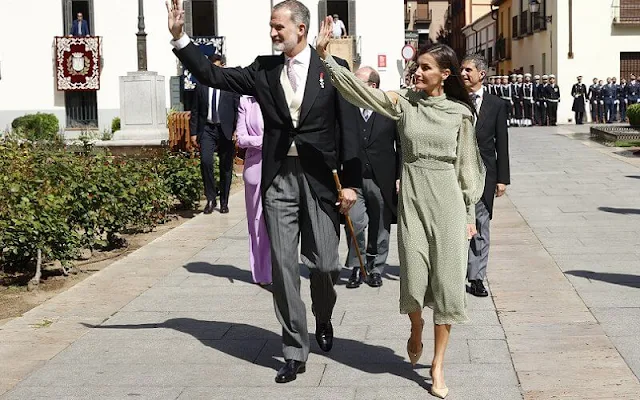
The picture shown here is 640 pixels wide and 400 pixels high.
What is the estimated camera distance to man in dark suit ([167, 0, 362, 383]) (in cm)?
586

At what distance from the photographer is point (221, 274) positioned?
930cm

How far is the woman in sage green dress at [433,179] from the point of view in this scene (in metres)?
5.50

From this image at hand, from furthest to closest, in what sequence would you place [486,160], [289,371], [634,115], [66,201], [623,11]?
[623,11], [634,115], [66,201], [486,160], [289,371]

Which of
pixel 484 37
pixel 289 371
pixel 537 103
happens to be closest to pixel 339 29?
pixel 537 103

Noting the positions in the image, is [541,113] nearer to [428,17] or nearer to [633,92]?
[633,92]

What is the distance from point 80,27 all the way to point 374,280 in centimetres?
2939

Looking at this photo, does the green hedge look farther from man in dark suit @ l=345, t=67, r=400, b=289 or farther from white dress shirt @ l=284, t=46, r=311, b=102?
white dress shirt @ l=284, t=46, r=311, b=102

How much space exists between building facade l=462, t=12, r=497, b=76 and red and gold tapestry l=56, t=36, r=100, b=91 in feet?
86.9

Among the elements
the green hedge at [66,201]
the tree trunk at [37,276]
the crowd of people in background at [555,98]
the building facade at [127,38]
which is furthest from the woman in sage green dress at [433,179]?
the crowd of people in background at [555,98]

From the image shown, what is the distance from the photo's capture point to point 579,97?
4041 centimetres

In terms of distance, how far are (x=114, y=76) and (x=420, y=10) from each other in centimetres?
5190

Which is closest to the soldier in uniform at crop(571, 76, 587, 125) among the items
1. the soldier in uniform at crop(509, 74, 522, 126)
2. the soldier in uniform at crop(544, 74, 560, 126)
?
the soldier in uniform at crop(544, 74, 560, 126)

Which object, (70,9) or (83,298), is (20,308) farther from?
(70,9)

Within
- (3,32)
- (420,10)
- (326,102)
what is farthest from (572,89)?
(420,10)
